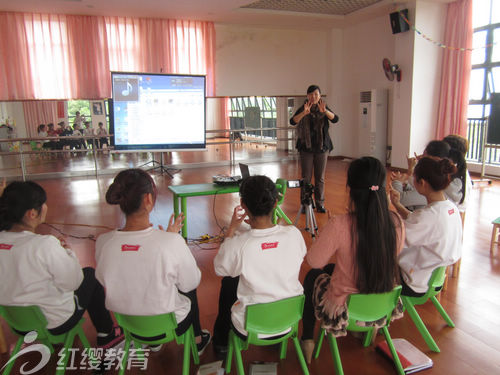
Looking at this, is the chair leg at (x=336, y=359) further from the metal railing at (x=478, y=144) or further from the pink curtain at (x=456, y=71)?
the metal railing at (x=478, y=144)

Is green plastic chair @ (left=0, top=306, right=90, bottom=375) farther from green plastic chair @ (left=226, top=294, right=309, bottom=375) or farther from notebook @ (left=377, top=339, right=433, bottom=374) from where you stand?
notebook @ (left=377, top=339, right=433, bottom=374)

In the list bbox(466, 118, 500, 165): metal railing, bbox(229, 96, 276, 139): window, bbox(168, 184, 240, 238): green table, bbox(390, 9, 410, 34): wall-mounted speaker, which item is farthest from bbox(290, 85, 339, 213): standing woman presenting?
bbox(229, 96, 276, 139): window

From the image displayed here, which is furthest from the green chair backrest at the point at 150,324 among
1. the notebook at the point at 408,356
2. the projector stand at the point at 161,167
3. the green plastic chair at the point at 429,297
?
the projector stand at the point at 161,167

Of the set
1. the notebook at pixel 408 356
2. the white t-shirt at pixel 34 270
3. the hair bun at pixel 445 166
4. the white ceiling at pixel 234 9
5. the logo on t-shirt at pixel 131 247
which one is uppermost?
the white ceiling at pixel 234 9

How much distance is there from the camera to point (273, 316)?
1.47 meters

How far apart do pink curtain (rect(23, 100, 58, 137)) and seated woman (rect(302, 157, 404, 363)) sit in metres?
6.67

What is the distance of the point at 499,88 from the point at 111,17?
22.0ft

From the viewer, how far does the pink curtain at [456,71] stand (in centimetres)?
584

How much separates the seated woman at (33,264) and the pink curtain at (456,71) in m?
6.25

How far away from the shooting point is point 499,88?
5934mm

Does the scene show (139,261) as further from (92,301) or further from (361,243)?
(361,243)

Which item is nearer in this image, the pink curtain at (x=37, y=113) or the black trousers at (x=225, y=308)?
the black trousers at (x=225, y=308)

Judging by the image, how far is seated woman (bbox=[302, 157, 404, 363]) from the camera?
153 centimetres

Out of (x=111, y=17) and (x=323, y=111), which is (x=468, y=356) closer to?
(x=323, y=111)
